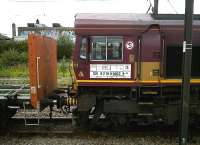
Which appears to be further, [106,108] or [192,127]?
[192,127]

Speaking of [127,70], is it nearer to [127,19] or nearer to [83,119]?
[127,19]

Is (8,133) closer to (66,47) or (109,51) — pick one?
(109,51)

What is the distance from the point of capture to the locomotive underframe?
35.0ft

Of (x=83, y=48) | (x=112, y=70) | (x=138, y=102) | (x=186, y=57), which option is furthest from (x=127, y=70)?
(x=186, y=57)

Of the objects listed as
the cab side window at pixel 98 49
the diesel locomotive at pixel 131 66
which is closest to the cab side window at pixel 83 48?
the diesel locomotive at pixel 131 66

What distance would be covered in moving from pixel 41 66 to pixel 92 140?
2695mm

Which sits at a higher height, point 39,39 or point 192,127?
point 39,39

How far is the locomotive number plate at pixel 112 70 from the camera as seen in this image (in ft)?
35.0

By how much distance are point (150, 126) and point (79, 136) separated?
2386mm

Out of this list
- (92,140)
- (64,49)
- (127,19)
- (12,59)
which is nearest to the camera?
(92,140)

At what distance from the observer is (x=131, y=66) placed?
10688 mm

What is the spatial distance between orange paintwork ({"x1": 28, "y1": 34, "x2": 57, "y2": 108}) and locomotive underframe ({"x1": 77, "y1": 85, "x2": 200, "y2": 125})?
1222 millimetres

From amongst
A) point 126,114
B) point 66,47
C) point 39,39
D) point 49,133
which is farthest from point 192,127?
point 66,47

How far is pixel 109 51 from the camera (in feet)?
35.1
